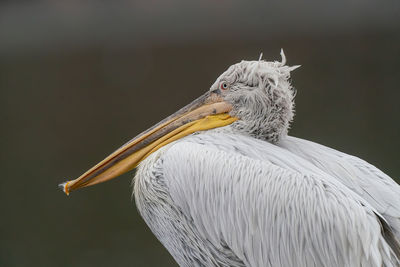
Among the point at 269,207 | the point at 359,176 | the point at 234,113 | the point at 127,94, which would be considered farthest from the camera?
the point at 127,94

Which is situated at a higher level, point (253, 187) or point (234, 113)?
point (234, 113)

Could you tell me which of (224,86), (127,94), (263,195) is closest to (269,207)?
(263,195)

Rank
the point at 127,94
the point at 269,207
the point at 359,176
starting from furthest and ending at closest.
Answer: the point at 127,94 < the point at 359,176 < the point at 269,207

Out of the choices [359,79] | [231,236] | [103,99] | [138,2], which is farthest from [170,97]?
[231,236]

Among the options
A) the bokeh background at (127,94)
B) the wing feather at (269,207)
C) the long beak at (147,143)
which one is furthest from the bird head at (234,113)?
the bokeh background at (127,94)

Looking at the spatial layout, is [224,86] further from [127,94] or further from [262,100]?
[127,94]

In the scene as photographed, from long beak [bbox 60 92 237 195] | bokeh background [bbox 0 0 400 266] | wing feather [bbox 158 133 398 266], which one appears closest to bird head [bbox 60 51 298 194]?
long beak [bbox 60 92 237 195]

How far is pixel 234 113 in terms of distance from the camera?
2.02 m

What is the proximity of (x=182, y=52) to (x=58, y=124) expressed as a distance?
124cm

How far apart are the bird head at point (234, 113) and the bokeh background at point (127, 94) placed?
74.8 inches

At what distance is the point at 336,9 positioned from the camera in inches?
153

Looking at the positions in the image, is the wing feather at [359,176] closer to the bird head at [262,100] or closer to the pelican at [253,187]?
the pelican at [253,187]

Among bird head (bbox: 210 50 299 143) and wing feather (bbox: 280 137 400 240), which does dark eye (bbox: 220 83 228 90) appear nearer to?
bird head (bbox: 210 50 299 143)

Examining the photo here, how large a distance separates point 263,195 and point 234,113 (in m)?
0.45
